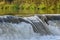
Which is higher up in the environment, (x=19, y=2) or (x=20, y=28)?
(x=20, y=28)

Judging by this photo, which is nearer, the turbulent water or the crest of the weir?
the turbulent water

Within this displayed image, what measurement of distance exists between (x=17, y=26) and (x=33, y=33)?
0.49m

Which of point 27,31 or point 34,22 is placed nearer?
point 27,31

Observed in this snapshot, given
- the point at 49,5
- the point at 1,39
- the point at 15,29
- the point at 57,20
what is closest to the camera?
the point at 1,39

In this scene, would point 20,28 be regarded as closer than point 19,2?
Yes

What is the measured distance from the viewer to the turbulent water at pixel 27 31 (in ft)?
26.6

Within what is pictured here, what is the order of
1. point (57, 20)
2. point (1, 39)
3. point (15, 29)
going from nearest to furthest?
point (1, 39) < point (15, 29) < point (57, 20)

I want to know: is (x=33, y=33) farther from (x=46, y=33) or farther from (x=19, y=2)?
(x=19, y=2)

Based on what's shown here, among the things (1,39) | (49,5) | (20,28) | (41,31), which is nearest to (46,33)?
(41,31)

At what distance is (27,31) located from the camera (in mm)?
8617

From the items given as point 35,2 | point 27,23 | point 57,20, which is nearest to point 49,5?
point 35,2

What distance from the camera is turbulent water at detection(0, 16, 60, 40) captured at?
26.6 feet

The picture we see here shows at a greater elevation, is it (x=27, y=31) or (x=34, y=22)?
(x=34, y=22)

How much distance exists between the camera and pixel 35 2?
80.0 ft
